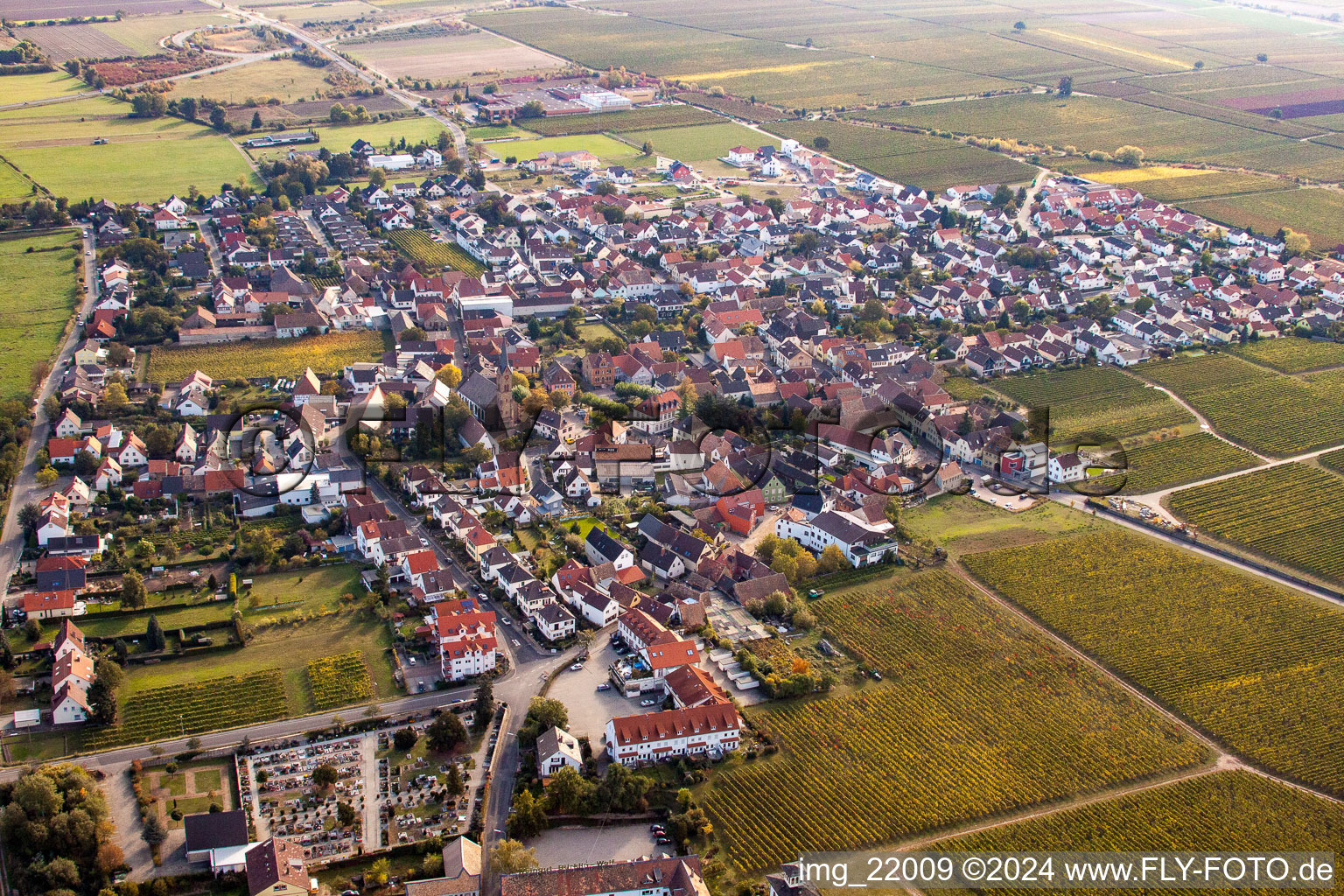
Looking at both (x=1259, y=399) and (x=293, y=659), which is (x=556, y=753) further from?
(x=1259, y=399)

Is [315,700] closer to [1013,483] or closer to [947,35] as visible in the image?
[1013,483]

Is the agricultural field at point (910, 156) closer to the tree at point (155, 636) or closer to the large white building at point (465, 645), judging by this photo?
the large white building at point (465, 645)

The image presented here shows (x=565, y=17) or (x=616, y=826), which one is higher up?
(x=565, y=17)

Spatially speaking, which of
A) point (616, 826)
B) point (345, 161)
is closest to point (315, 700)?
point (616, 826)

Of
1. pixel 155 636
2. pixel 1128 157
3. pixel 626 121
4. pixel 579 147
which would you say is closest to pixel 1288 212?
pixel 1128 157

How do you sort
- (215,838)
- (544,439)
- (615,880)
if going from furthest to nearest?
(544,439), (215,838), (615,880)

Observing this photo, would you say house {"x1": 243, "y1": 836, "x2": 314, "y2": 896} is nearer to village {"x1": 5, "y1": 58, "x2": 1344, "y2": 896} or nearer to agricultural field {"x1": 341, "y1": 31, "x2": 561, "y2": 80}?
village {"x1": 5, "y1": 58, "x2": 1344, "y2": 896}

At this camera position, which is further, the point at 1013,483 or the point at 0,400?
the point at 0,400
